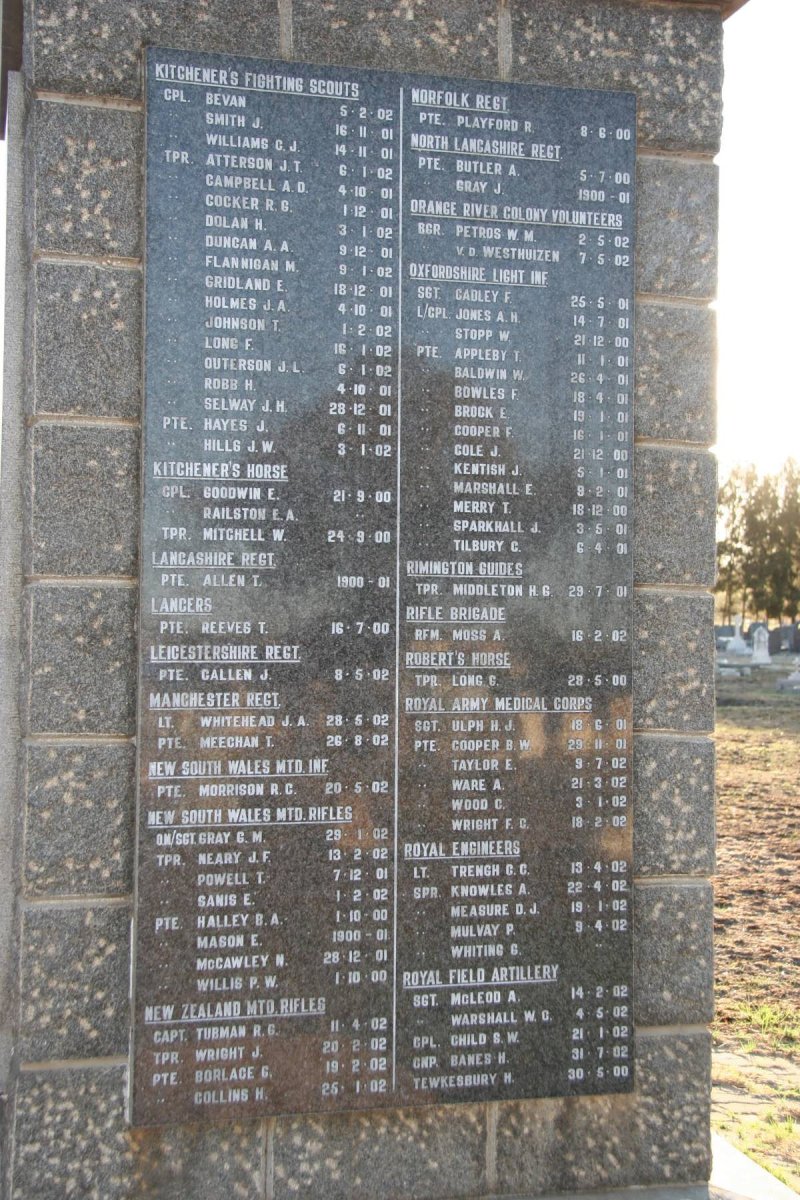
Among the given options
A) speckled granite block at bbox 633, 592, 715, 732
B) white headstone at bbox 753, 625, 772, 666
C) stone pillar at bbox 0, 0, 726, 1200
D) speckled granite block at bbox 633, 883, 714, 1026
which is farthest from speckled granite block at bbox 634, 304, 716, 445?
white headstone at bbox 753, 625, 772, 666

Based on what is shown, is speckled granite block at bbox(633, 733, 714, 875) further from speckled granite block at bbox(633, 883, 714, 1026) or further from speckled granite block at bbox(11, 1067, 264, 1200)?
speckled granite block at bbox(11, 1067, 264, 1200)

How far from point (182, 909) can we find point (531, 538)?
5.21 ft

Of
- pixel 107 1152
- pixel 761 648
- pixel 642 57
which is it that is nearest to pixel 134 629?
pixel 107 1152

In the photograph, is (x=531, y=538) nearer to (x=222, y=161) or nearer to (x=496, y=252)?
(x=496, y=252)

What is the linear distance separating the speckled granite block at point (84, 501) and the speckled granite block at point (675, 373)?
1.69 metres

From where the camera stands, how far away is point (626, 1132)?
354cm

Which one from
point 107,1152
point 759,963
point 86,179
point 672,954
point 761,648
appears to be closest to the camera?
point 107,1152

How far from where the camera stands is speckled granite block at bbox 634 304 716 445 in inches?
144

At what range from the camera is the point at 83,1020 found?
10.8 feet

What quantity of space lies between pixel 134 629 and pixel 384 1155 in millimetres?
1817

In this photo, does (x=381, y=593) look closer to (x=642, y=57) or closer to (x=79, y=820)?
(x=79, y=820)

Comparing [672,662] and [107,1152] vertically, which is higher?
[672,662]

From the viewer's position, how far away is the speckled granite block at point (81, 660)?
10.9ft

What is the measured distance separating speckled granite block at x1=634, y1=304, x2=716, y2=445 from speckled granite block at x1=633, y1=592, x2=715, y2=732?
0.57m
